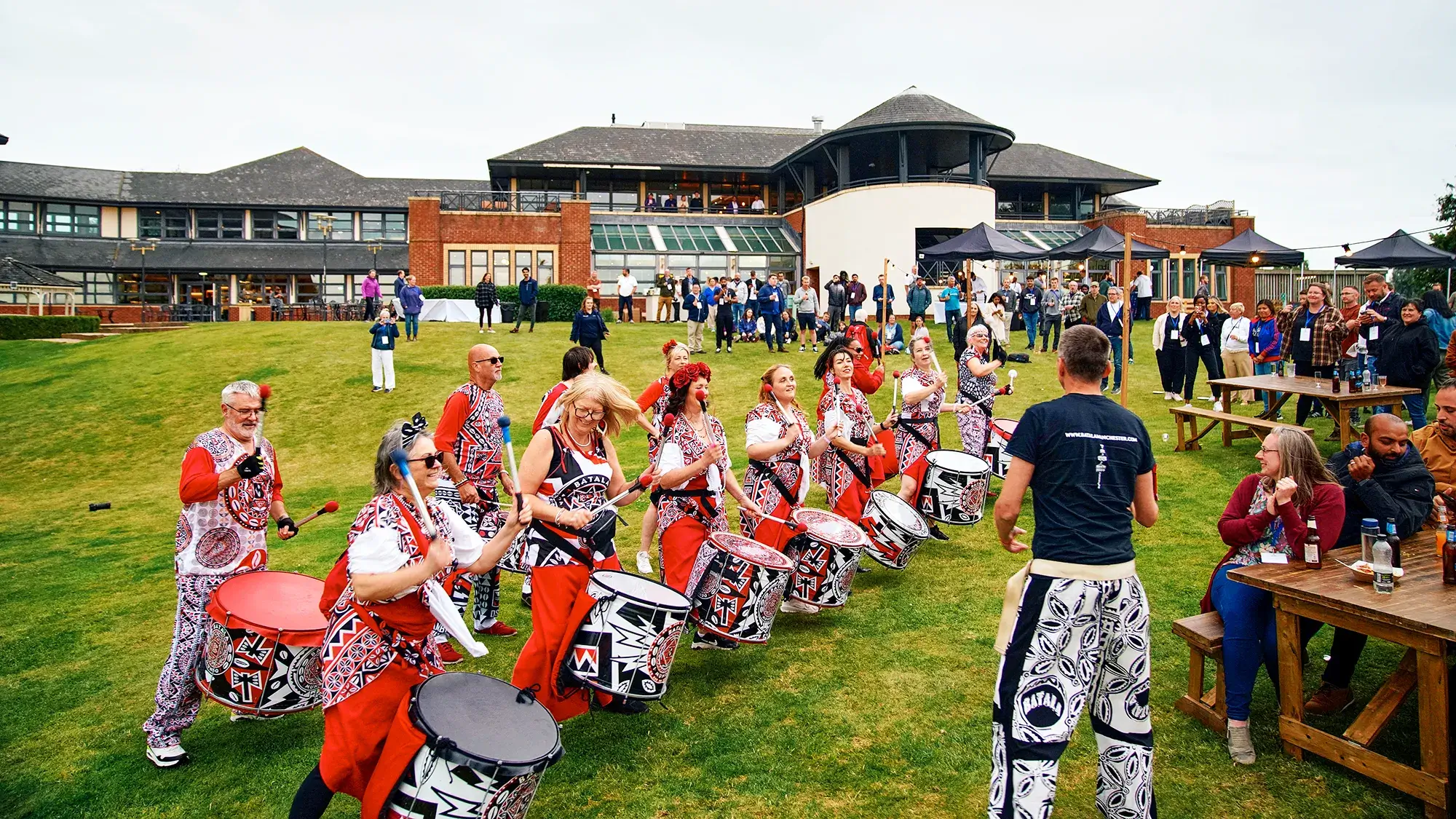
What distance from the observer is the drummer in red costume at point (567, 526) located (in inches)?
180

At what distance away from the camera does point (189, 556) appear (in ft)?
15.5

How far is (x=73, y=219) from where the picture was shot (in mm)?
45688

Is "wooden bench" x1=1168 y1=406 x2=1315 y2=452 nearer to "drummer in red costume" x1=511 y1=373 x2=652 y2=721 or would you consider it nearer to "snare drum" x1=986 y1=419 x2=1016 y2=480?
"snare drum" x1=986 y1=419 x2=1016 y2=480

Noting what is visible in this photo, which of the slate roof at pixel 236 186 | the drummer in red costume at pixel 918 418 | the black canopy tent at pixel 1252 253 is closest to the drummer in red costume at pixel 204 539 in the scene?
the drummer in red costume at pixel 918 418

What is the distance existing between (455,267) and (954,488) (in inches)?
1215

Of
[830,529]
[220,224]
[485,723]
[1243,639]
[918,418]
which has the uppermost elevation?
[220,224]

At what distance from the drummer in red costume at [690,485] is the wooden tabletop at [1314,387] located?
7.78m

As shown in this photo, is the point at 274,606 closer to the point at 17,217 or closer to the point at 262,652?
the point at 262,652

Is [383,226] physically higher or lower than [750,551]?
higher

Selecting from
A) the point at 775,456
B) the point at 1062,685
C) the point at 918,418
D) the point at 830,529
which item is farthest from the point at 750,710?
the point at 918,418

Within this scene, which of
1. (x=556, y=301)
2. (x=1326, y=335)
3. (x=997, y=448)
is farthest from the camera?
(x=556, y=301)

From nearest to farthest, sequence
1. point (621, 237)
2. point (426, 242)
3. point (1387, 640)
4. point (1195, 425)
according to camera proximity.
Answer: point (1387, 640) → point (1195, 425) → point (426, 242) → point (621, 237)

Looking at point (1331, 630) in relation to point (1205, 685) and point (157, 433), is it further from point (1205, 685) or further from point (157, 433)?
point (157, 433)

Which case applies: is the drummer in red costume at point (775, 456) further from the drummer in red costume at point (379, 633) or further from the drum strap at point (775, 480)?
the drummer in red costume at point (379, 633)
